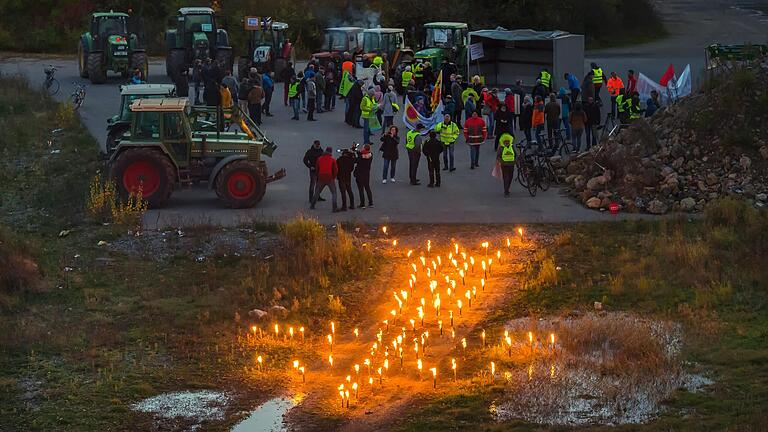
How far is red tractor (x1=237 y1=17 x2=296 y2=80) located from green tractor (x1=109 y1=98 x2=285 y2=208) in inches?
670

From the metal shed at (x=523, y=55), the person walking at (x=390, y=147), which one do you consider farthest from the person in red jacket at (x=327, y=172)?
the metal shed at (x=523, y=55)

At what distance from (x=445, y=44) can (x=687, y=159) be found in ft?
62.7

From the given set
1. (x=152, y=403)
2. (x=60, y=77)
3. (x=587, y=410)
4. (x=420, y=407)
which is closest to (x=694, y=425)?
(x=587, y=410)

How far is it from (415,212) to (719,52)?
1253cm

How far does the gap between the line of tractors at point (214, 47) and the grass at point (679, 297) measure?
760 inches

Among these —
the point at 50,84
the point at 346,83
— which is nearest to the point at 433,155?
the point at 346,83

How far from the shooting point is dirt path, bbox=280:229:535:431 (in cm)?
1512

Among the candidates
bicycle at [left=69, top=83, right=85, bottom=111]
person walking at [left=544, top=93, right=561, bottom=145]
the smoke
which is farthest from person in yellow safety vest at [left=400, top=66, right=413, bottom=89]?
the smoke

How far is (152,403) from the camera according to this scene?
50.3ft

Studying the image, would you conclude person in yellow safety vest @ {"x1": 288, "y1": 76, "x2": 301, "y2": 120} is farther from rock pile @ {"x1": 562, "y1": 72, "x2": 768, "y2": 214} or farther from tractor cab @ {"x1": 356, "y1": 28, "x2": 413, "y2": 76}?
rock pile @ {"x1": 562, "y1": 72, "x2": 768, "y2": 214}

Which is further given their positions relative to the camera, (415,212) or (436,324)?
(415,212)

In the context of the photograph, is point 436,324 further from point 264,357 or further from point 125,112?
point 125,112

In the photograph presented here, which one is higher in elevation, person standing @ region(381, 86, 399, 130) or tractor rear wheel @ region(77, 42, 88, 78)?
tractor rear wheel @ region(77, 42, 88, 78)

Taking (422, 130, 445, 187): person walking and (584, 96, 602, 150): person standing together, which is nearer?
(422, 130, 445, 187): person walking
